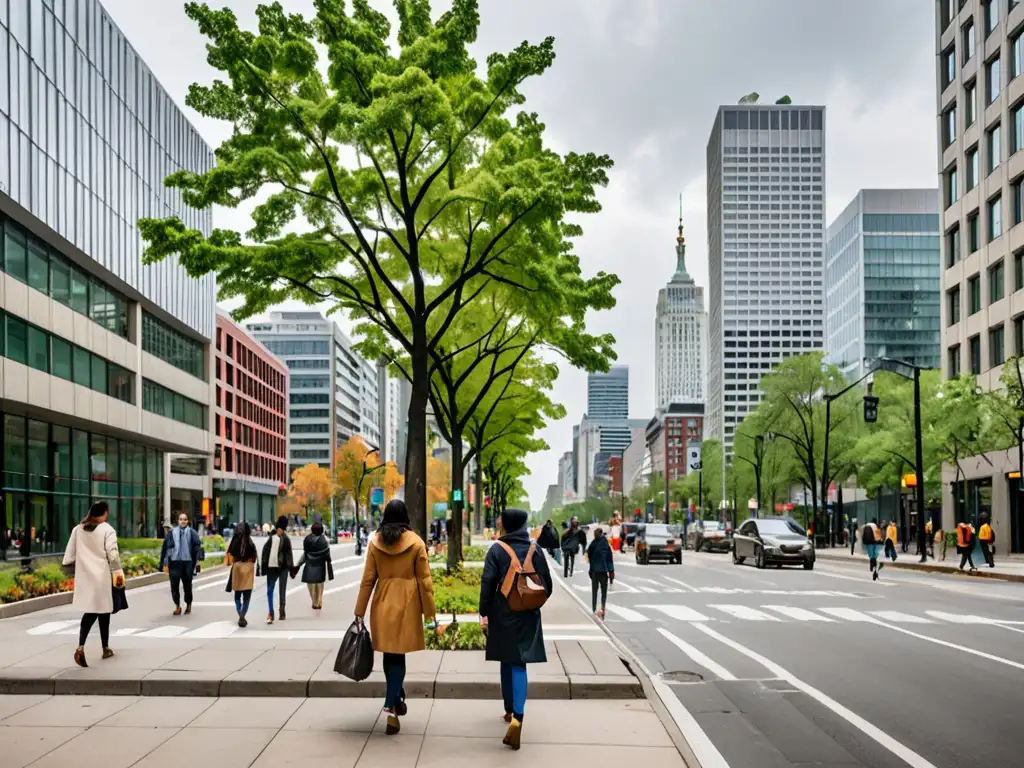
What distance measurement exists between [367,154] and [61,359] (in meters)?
27.1

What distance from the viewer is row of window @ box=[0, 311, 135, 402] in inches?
1453

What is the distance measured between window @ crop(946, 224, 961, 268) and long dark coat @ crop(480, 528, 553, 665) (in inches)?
2243

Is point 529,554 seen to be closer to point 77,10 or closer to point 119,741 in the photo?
point 119,741

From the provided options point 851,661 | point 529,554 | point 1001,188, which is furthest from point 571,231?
point 1001,188

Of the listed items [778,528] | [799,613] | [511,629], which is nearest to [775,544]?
[778,528]

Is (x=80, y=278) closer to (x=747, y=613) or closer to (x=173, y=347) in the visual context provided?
(x=173, y=347)

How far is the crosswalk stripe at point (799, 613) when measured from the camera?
1889 centimetres

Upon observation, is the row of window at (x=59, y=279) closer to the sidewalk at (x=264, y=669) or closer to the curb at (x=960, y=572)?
the sidewalk at (x=264, y=669)

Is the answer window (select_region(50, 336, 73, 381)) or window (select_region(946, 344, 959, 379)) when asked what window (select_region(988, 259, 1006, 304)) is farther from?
window (select_region(50, 336, 73, 381))

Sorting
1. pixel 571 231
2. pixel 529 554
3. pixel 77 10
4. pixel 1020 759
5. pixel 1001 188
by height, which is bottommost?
pixel 1020 759

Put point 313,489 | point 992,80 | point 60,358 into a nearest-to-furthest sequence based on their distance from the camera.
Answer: point 60,358
point 992,80
point 313,489

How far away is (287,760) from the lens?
7602 millimetres

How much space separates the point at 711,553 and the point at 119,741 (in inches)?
2301

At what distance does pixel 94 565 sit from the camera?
1195 centimetres
